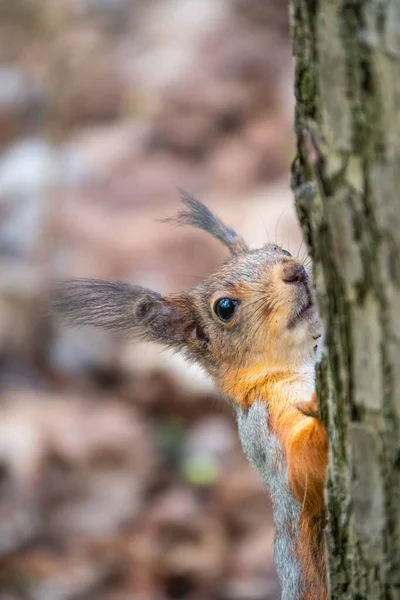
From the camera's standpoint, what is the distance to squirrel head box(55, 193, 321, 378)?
2623mm

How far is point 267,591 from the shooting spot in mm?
4156

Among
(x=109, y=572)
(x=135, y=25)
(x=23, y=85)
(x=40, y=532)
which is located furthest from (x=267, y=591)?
(x=135, y=25)

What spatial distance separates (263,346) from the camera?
271cm

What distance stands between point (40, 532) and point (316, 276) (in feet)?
10.5

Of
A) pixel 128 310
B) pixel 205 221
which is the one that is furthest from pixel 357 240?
pixel 205 221

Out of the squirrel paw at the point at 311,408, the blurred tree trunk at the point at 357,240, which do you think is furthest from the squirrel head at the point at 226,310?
the blurred tree trunk at the point at 357,240

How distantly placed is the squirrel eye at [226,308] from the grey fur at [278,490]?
1.24 feet

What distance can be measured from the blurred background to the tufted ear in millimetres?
602

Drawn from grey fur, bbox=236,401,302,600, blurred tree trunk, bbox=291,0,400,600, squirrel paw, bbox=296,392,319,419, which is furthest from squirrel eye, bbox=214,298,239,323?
blurred tree trunk, bbox=291,0,400,600

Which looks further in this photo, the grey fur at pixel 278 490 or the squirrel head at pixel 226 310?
the squirrel head at pixel 226 310

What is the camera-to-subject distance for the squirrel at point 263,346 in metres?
2.28

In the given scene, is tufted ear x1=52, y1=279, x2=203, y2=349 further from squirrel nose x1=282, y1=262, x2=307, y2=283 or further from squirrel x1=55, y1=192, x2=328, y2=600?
squirrel nose x1=282, y1=262, x2=307, y2=283

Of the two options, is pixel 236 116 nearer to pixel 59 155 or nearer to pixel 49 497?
pixel 59 155

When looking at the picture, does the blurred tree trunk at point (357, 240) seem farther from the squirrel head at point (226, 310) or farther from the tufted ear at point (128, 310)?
the tufted ear at point (128, 310)
